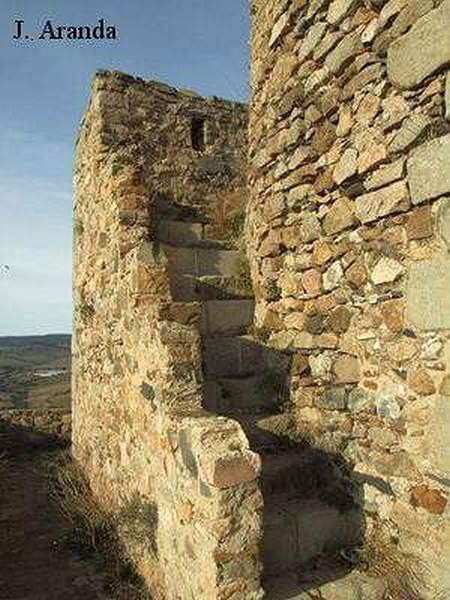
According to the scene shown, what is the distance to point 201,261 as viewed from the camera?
4.84 meters

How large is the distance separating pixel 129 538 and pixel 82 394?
2.45 metres

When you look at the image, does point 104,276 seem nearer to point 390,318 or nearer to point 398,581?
point 390,318

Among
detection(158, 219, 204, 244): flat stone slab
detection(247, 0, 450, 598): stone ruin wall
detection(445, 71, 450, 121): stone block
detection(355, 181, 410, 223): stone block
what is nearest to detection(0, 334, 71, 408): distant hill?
detection(158, 219, 204, 244): flat stone slab

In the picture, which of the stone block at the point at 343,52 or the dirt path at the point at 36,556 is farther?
the dirt path at the point at 36,556

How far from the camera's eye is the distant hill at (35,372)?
56.0ft

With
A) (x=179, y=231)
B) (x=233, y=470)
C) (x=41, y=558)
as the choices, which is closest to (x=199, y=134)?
(x=179, y=231)

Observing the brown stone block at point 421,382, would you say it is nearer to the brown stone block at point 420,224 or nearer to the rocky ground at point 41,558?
the brown stone block at point 420,224

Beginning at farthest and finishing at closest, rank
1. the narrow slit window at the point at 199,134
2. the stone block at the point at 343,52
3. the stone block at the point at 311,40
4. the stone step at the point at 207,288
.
A: the narrow slit window at the point at 199,134
the stone step at the point at 207,288
the stone block at the point at 311,40
the stone block at the point at 343,52

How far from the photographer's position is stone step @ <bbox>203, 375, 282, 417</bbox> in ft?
12.8

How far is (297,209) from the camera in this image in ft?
12.7

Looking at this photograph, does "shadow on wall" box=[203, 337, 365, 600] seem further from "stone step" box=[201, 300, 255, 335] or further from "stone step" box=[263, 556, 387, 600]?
"stone step" box=[201, 300, 255, 335]

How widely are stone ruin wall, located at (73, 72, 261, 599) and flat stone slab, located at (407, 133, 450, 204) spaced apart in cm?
143

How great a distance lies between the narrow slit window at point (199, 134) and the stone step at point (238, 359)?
370 cm

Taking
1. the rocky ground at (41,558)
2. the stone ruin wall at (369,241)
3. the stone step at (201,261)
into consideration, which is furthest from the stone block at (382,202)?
the rocky ground at (41,558)
